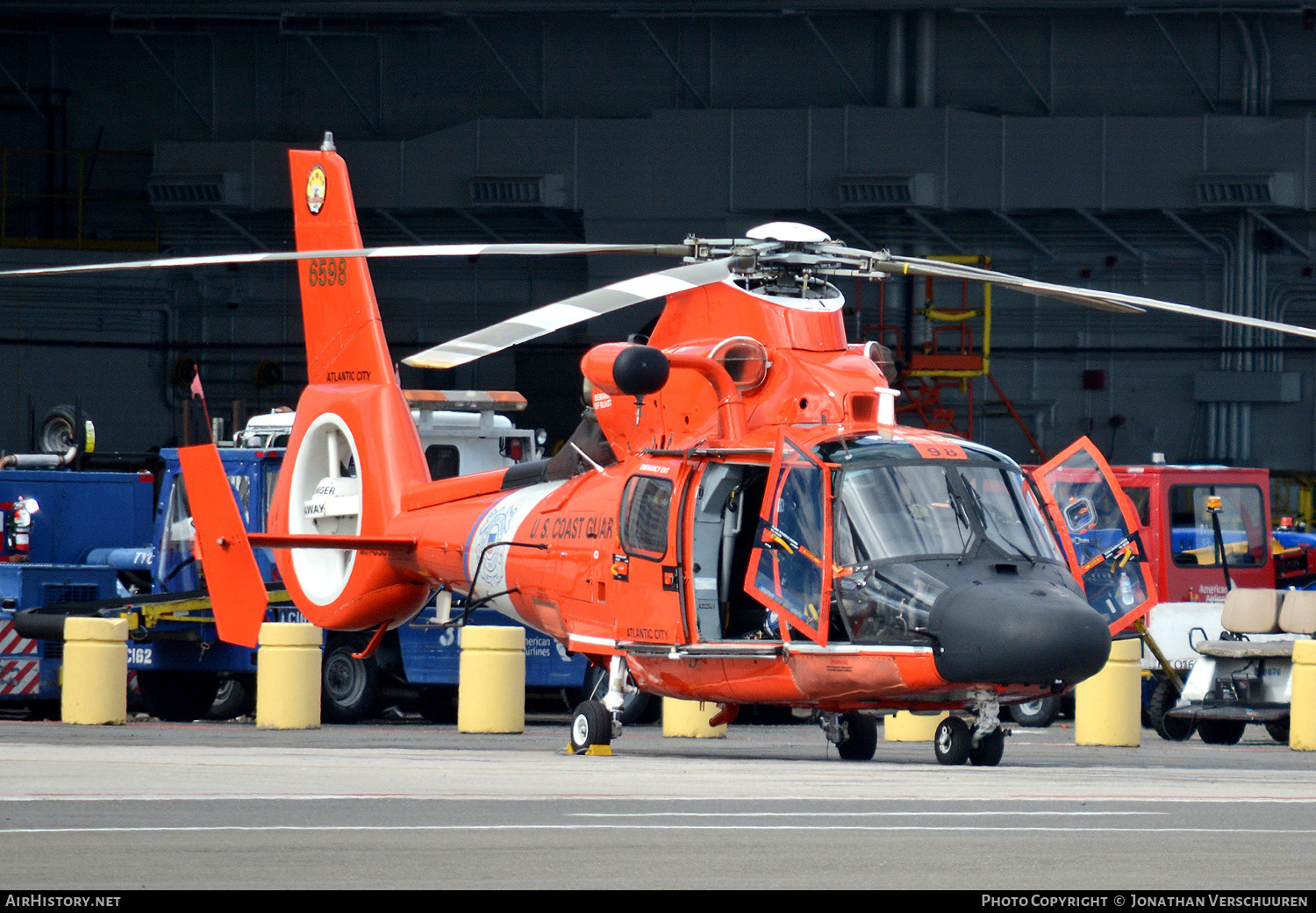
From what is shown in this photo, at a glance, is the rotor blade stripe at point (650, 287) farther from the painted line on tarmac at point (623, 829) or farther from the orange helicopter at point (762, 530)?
the painted line on tarmac at point (623, 829)

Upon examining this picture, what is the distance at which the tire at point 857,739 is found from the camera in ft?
45.6

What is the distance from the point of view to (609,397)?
1386cm

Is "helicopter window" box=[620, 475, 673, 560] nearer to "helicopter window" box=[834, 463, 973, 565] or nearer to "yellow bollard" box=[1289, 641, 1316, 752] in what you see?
"helicopter window" box=[834, 463, 973, 565]

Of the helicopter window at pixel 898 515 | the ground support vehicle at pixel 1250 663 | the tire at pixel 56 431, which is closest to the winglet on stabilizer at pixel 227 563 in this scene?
the helicopter window at pixel 898 515

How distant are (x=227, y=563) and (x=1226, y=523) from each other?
11.4 m

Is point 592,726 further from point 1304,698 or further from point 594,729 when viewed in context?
point 1304,698

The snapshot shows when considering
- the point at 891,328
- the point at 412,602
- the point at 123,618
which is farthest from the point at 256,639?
the point at 891,328

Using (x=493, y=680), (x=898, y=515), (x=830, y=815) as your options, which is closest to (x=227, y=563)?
(x=493, y=680)

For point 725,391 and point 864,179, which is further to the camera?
point 864,179

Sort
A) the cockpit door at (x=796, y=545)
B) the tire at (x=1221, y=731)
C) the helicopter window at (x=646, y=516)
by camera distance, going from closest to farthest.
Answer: the cockpit door at (x=796, y=545)
the helicopter window at (x=646, y=516)
the tire at (x=1221, y=731)

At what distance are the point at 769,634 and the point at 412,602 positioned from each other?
4.32 m

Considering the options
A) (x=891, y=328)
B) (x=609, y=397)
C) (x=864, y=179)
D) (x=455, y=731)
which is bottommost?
(x=455, y=731)

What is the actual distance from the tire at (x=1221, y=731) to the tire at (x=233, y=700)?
30.7ft
